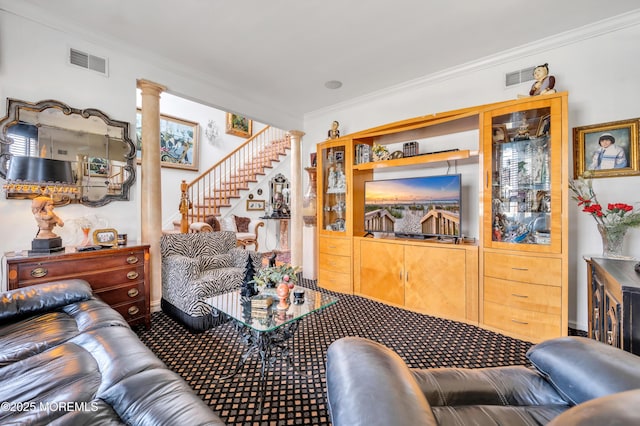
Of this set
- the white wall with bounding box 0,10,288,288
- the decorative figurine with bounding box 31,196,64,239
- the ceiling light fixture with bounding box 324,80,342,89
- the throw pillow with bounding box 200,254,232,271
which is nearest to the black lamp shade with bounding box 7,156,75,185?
the decorative figurine with bounding box 31,196,64,239

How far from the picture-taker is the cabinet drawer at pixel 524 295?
236cm

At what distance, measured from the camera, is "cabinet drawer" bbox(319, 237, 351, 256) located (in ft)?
12.4

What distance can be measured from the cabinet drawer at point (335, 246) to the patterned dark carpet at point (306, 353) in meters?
0.80

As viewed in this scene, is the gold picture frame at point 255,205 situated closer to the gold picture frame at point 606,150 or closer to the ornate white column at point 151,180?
the ornate white column at point 151,180

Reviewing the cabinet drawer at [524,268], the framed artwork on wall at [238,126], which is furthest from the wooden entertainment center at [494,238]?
the framed artwork on wall at [238,126]

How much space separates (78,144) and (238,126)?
5134 millimetres

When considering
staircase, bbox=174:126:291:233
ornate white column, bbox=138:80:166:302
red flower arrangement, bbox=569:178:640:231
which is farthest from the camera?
staircase, bbox=174:126:291:233

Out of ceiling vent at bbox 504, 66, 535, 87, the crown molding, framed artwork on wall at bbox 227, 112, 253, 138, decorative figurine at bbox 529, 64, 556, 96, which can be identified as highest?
framed artwork on wall at bbox 227, 112, 253, 138

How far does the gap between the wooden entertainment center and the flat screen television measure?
4.3 inches

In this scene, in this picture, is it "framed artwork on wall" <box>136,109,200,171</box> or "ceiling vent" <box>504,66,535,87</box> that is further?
"framed artwork on wall" <box>136,109,200,171</box>

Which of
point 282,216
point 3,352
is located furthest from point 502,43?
point 282,216

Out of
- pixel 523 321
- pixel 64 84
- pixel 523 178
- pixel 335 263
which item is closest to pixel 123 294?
pixel 64 84

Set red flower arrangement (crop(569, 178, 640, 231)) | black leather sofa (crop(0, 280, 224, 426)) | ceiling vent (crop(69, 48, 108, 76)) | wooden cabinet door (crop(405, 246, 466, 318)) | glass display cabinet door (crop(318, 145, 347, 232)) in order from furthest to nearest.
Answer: glass display cabinet door (crop(318, 145, 347, 232))
wooden cabinet door (crop(405, 246, 466, 318))
ceiling vent (crop(69, 48, 108, 76))
red flower arrangement (crop(569, 178, 640, 231))
black leather sofa (crop(0, 280, 224, 426))

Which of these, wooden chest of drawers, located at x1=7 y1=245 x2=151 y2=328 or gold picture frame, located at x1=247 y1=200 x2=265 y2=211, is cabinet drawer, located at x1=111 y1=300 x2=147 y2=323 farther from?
gold picture frame, located at x1=247 y1=200 x2=265 y2=211
